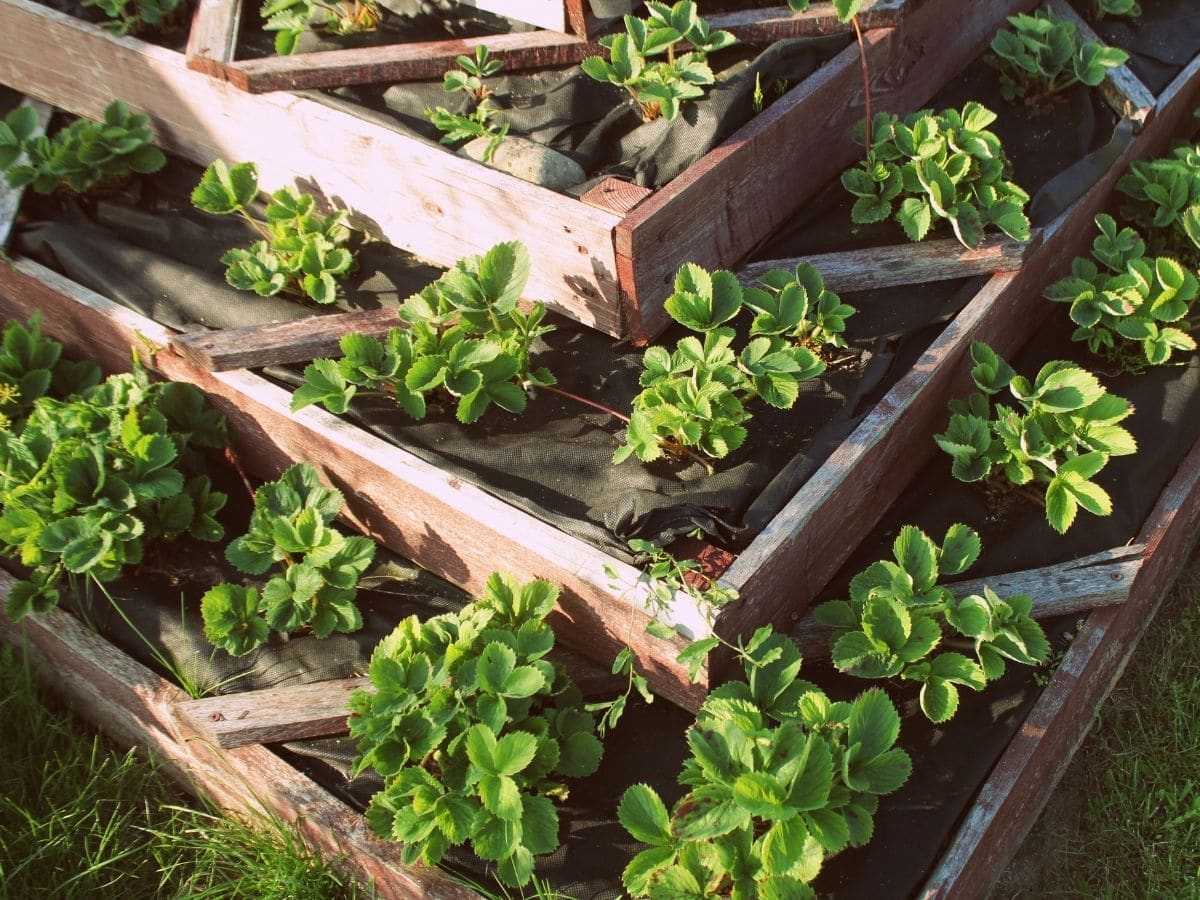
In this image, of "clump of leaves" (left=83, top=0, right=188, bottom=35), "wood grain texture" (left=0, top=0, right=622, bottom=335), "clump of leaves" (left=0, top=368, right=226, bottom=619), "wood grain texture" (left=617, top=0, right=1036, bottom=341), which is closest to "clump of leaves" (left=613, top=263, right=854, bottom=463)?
"wood grain texture" (left=617, top=0, right=1036, bottom=341)

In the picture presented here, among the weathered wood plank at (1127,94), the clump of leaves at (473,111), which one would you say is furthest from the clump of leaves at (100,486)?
the weathered wood plank at (1127,94)

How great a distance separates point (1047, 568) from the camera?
2.80 m

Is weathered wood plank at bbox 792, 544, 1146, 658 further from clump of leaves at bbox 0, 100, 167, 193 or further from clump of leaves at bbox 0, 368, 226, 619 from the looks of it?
clump of leaves at bbox 0, 100, 167, 193

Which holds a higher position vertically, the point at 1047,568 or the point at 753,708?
the point at 753,708

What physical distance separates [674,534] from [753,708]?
47cm

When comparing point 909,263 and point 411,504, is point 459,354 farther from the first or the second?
point 909,263

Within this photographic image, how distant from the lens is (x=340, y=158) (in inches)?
129

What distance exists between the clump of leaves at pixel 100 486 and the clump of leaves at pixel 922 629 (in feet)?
5.67

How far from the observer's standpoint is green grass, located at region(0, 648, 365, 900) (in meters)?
2.59

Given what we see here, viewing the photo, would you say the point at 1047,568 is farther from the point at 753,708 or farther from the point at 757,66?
the point at 757,66

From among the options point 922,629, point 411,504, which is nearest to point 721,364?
point 922,629

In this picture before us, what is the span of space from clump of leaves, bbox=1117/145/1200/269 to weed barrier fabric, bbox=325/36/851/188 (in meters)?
1.08

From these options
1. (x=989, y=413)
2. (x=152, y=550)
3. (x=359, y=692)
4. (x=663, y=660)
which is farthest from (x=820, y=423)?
(x=152, y=550)

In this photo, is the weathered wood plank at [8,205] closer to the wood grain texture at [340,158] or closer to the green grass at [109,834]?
the wood grain texture at [340,158]
